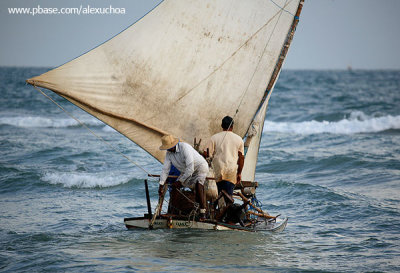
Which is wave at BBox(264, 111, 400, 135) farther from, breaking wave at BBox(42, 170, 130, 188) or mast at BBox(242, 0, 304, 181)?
mast at BBox(242, 0, 304, 181)

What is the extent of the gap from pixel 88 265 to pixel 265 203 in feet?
20.2

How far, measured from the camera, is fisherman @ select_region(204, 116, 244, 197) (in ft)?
28.6

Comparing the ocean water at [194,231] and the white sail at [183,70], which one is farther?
the white sail at [183,70]

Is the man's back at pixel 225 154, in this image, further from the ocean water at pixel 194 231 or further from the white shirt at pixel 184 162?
the ocean water at pixel 194 231

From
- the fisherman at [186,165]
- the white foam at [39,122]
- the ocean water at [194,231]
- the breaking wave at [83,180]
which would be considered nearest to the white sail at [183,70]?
the fisherman at [186,165]

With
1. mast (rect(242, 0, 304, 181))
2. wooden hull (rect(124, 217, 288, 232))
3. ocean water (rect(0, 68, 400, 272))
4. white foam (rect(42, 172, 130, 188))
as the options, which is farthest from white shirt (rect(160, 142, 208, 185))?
white foam (rect(42, 172, 130, 188))

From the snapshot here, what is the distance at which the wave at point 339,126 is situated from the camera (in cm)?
2797

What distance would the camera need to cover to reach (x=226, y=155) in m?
8.70

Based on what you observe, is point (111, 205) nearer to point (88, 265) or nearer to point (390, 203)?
point (88, 265)

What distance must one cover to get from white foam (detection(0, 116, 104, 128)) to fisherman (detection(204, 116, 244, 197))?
2225 centimetres

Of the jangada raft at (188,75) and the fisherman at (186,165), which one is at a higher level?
the jangada raft at (188,75)

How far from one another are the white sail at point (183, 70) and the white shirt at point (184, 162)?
0.85 m

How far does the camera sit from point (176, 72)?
365 inches

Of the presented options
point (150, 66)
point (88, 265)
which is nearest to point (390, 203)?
point (150, 66)
